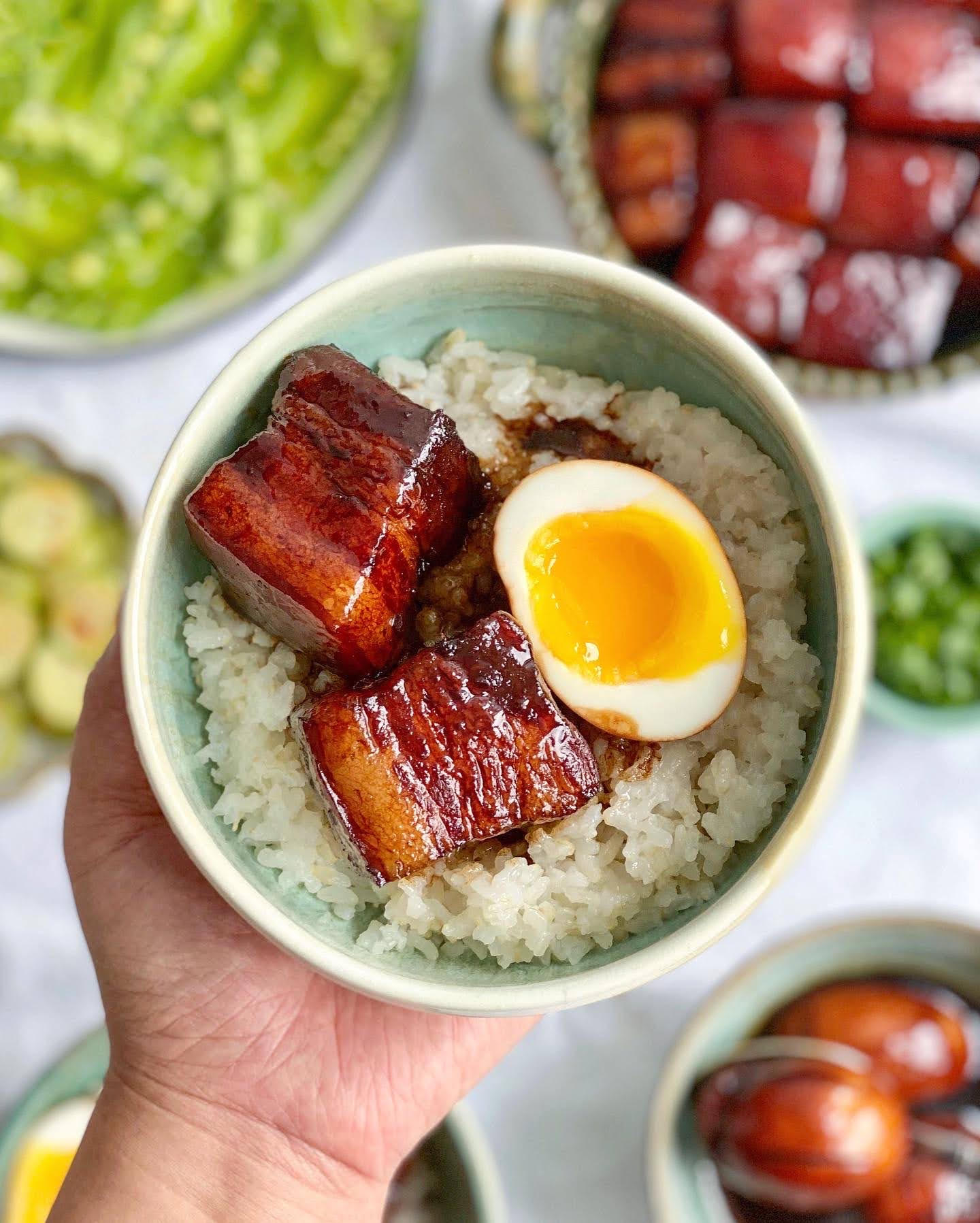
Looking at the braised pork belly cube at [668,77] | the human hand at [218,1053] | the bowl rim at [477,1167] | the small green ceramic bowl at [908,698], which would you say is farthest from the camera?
the braised pork belly cube at [668,77]

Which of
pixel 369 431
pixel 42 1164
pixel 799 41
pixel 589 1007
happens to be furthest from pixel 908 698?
pixel 42 1164

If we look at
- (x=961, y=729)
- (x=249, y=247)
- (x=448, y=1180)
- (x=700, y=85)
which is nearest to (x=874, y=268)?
(x=700, y=85)

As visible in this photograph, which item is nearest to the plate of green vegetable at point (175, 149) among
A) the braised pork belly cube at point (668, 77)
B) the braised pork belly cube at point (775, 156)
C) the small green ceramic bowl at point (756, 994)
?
the braised pork belly cube at point (668, 77)

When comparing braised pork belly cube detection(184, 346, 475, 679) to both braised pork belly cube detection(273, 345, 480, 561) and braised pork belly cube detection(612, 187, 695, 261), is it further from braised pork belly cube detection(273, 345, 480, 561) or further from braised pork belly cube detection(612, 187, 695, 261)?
braised pork belly cube detection(612, 187, 695, 261)

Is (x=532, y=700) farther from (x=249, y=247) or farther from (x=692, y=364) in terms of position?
(x=249, y=247)

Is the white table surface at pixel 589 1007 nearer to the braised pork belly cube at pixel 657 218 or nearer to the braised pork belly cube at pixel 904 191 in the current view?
the braised pork belly cube at pixel 657 218

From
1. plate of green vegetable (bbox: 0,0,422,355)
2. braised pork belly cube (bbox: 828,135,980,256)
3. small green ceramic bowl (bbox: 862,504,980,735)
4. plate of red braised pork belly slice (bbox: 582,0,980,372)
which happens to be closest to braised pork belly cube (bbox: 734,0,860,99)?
plate of red braised pork belly slice (bbox: 582,0,980,372)
